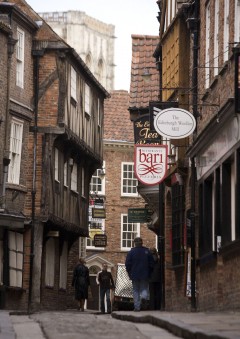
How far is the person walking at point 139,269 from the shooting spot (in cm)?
2617

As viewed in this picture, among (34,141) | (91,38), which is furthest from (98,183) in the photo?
(91,38)

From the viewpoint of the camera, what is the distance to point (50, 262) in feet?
133

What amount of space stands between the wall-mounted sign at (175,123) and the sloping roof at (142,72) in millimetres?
14312

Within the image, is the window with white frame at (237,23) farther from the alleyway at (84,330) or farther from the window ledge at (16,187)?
the window ledge at (16,187)

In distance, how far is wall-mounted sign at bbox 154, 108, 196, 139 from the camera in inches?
1000

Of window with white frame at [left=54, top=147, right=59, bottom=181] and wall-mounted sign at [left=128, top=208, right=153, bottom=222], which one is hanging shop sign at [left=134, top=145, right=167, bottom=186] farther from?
wall-mounted sign at [left=128, top=208, right=153, bottom=222]

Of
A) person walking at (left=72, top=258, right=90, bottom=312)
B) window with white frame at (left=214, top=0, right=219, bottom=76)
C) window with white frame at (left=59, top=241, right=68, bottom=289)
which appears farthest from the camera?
window with white frame at (left=59, top=241, right=68, bottom=289)

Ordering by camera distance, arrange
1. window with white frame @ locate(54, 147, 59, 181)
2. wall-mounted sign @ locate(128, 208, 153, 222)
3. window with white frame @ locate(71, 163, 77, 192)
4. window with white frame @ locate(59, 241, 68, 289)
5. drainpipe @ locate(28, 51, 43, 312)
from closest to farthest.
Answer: drainpipe @ locate(28, 51, 43, 312)
window with white frame @ locate(54, 147, 59, 181)
wall-mounted sign @ locate(128, 208, 153, 222)
window with white frame @ locate(59, 241, 68, 289)
window with white frame @ locate(71, 163, 77, 192)

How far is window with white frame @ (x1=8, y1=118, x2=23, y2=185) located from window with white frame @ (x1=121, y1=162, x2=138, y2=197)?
31.4 meters

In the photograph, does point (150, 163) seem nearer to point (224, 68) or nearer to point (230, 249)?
point (224, 68)

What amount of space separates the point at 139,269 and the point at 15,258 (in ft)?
37.1

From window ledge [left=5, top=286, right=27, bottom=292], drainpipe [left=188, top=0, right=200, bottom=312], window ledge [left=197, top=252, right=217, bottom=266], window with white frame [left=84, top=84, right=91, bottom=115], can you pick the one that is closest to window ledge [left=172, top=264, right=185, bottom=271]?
drainpipe [left=188, top=0, right=200, bottom=312]

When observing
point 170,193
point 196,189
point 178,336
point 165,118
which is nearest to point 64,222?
point 170,193

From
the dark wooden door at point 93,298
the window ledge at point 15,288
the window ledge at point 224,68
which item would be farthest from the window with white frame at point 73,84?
the dark wooden door at point 93,298
